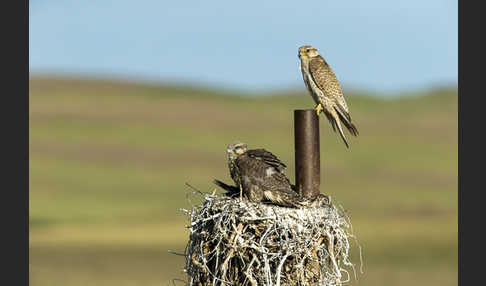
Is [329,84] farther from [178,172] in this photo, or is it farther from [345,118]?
[178,172]

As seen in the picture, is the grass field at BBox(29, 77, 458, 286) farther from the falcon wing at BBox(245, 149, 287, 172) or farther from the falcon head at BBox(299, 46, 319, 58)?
the falcon wing at BBox(245, 149, 287, 172)

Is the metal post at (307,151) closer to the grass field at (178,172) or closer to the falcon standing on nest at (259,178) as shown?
the falcon standing on nest at (259,178)

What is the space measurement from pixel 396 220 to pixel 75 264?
1553 centimetres

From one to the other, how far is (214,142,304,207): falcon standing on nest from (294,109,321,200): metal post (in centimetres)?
19

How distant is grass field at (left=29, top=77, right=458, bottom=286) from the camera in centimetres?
2520

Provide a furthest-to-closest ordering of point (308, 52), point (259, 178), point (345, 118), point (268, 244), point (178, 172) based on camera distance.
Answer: point (178, 172) < point (308, 52) < point (345, 118) < point (259, 178) < point (268, 244)

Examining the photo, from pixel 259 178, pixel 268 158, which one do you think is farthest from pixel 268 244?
pixel 268 158

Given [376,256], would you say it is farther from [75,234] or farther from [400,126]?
[400,126]

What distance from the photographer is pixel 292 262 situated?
7.85 metres

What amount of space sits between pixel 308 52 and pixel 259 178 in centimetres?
249

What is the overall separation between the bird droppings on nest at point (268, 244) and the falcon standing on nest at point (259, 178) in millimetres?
164

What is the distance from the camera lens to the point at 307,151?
8602mm

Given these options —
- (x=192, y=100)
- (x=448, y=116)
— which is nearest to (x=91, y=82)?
(x=192, y=100)

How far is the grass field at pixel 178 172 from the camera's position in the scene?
25.2 meters
